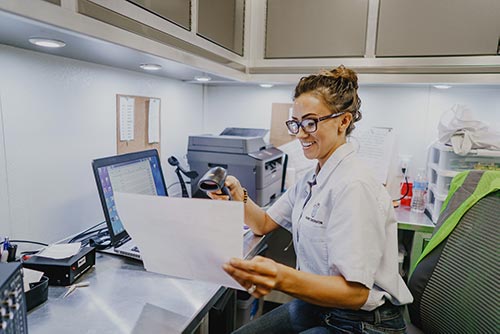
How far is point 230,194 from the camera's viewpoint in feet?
4.24

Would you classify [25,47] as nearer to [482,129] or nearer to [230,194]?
[230,194]

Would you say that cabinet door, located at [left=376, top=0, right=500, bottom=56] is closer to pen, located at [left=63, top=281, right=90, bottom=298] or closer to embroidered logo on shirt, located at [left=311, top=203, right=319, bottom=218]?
embroidered logo on shirt, located at [left=311, top=203, right=319, bottom=218]

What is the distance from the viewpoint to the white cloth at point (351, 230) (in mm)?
890

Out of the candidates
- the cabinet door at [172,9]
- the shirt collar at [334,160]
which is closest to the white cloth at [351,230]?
the shirt collar at [334,160]

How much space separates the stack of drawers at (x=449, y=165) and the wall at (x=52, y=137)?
62.9 inches

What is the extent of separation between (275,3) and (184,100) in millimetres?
801

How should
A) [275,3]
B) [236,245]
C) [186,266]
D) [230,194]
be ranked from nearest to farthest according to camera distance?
1. [236,245]
2. [186,266]
3. [230,194]
4. [275,3]

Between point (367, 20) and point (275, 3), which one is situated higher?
point (275, 3)

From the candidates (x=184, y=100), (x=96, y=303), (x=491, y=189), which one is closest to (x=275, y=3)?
(x=184, y=100)

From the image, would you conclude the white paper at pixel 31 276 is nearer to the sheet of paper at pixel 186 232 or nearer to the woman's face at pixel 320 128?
the sheet of paper at pixel 186 232

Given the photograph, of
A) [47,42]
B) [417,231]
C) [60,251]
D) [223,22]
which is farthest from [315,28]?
[60,251]

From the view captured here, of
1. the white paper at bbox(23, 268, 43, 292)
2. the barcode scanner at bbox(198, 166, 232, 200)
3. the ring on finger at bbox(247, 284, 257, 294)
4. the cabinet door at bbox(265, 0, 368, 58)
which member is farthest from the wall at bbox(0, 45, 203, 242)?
the ring on finger at bbox(247, 284, 257, 294)

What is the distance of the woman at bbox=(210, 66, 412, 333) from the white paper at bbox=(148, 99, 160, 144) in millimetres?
972

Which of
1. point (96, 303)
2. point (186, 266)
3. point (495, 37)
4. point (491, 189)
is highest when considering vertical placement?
point (495, 37)
